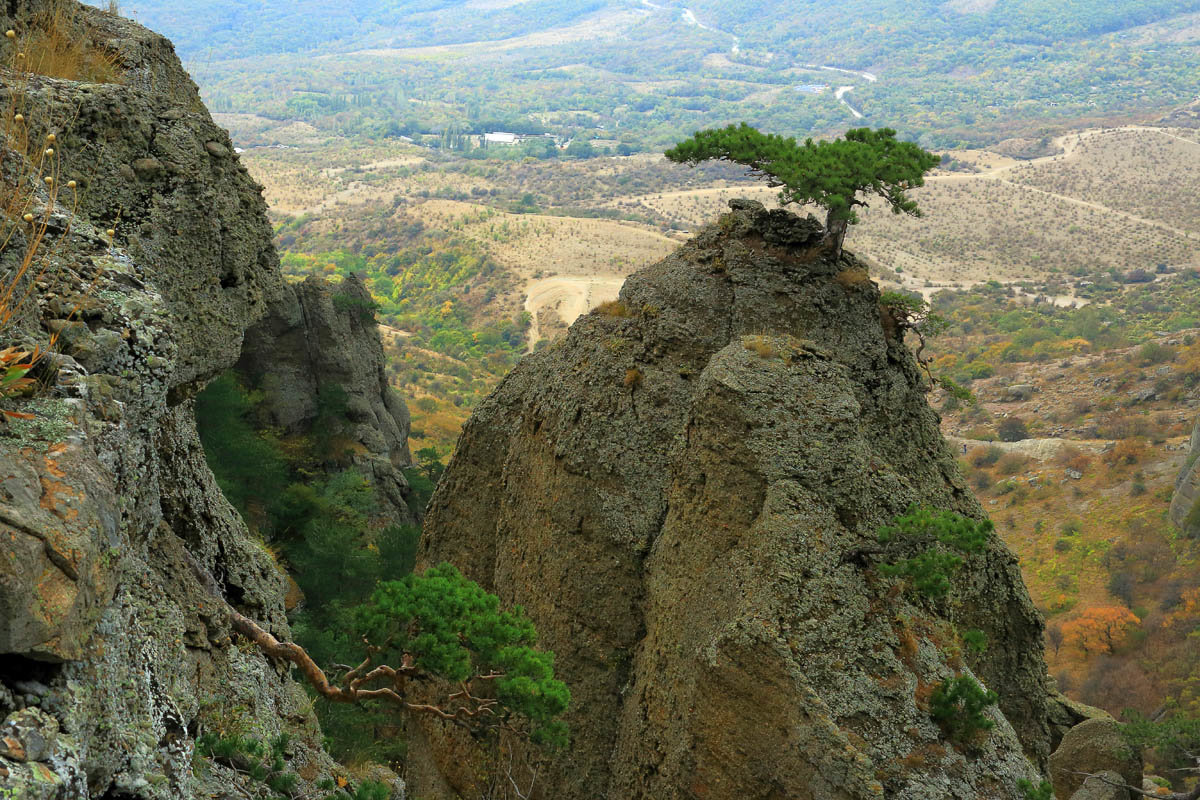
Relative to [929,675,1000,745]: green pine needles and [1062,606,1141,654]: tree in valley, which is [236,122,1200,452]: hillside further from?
[929,675,1000,745]: green pine needles

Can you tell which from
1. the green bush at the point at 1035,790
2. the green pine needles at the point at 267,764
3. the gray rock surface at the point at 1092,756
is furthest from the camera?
the gray rock surface at the point at 1092,756

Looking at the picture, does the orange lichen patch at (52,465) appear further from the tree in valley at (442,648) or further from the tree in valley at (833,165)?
the tree in valley at (833,165)

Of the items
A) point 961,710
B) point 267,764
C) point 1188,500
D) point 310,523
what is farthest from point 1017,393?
point 267,764

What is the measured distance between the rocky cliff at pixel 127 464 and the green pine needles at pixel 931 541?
25.2ft

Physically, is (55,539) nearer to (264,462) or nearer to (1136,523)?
(264,462)

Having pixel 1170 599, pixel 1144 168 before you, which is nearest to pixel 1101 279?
pixel 1144 168

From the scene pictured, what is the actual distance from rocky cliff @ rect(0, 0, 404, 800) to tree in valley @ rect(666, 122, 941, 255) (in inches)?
377

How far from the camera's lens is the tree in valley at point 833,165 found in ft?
54.2

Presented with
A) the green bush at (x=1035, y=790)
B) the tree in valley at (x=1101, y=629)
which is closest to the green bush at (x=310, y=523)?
the green bush at (x=1035, y=790)

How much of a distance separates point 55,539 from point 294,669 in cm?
1262

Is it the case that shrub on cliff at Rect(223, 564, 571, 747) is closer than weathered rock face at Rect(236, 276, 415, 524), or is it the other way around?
shrub on cliff at Rect(223, 564, 571, 747)

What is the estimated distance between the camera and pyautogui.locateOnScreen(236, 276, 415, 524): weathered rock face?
3266 cm

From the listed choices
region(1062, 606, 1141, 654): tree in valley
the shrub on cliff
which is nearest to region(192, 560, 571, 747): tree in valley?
the shrub on cliff

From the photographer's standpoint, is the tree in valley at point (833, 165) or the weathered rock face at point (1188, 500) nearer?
the tree in valley at point (833, 165)
